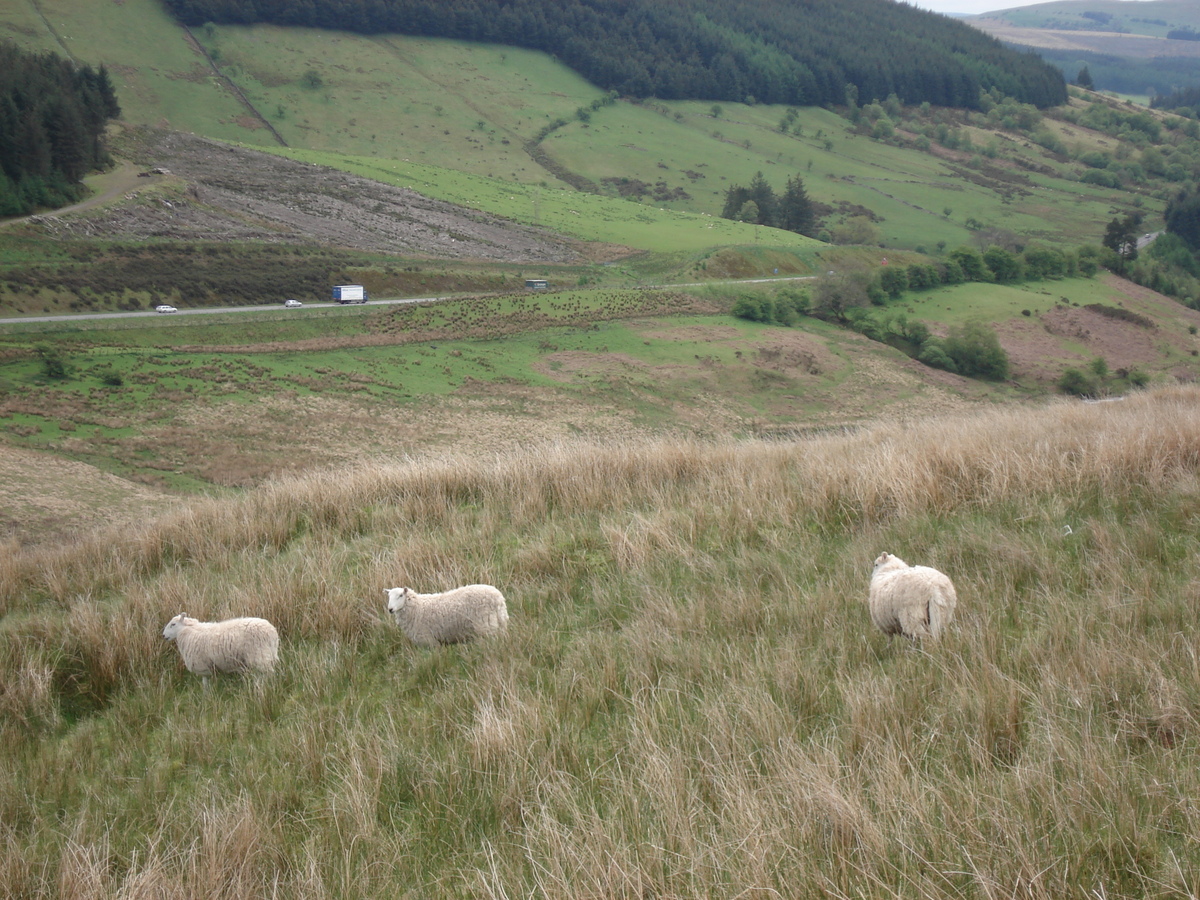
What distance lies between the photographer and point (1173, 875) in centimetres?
231

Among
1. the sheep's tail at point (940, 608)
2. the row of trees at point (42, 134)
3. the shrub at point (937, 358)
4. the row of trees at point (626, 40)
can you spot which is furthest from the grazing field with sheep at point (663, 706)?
the row of trees at point (626, 40)

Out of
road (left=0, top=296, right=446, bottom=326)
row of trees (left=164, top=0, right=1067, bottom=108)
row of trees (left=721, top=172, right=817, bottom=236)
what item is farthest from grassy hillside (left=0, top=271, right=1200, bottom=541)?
row of trees (left=164, top=0, right=1067, bottom=108)

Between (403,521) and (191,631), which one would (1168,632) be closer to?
(191,631)

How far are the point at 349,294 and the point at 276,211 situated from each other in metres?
22.8

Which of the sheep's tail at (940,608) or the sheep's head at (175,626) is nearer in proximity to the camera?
the sheep's tail at (940,608)

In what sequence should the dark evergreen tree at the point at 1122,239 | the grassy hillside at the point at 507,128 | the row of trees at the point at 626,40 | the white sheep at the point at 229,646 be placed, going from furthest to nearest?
Answer: the row of trees at the point at 626,40, the grassy hillside at the point at 507,128, the dark evergreen tree at the point at 1122,239, the white sheep at the point at 229,646

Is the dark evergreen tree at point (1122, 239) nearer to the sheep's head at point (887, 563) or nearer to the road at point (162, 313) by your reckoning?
the road at point (162, 313)

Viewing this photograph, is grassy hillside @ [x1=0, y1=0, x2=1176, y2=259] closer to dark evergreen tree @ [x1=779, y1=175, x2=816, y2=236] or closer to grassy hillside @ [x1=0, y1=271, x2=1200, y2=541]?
dark evergreen tree @ [x1=779, y1=175, x2=816, y2=236]

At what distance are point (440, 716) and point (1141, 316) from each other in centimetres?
9410

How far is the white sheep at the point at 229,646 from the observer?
506 centimetres

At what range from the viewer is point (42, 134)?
61.5 meters

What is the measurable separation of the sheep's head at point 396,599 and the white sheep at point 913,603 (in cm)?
306

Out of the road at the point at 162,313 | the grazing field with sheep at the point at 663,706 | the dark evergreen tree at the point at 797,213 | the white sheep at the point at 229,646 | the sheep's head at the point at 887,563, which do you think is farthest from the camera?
the dark evergreen tree at the point at 797,213

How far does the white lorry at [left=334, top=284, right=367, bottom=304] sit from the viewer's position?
59094mm
